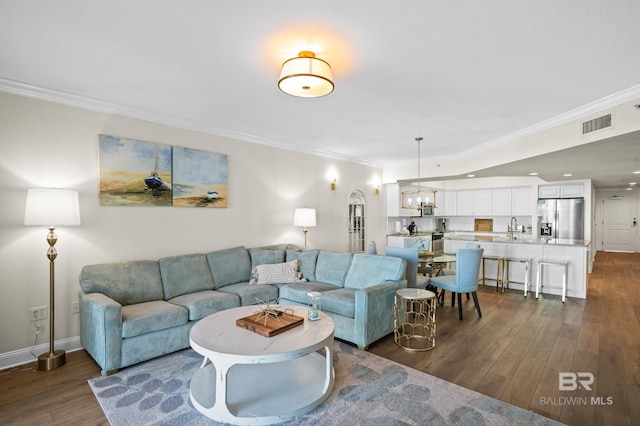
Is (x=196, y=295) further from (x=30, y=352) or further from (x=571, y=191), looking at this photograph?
(x=571, y=191)

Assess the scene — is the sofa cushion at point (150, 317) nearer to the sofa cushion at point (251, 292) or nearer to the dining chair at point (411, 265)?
the sofa cushion at point (251, 292)

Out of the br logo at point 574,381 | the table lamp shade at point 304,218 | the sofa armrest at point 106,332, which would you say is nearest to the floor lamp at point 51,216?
the sofa armrest at point 106,332

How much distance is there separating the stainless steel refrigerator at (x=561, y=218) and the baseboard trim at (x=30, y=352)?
9.04m

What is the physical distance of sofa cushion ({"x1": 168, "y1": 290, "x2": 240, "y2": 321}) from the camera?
11.0 feet

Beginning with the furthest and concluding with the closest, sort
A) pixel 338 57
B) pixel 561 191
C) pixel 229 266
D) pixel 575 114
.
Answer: pixel 561 191 < pixel 229 266 < pixel 575 114 < pixel 338 57

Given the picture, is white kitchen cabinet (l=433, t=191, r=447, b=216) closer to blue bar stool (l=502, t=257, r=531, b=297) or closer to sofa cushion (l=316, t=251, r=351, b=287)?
blue bar stool (l=502, t=257, r=531, b=297)

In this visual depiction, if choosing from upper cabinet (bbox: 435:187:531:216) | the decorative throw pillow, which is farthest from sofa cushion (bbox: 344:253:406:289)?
upper cabinet (bbox: 435:187:531:216)

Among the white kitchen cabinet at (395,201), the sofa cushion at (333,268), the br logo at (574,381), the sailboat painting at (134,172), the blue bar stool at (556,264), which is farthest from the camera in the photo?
the white kitchen cabinet at (395,201)

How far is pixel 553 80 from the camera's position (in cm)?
293

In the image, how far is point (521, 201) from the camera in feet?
26.9

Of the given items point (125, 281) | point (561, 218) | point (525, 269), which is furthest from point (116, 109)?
point (561, 218)

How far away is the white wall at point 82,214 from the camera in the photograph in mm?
3020

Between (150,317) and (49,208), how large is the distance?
4.36 ft

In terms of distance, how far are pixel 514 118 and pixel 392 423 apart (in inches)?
150
